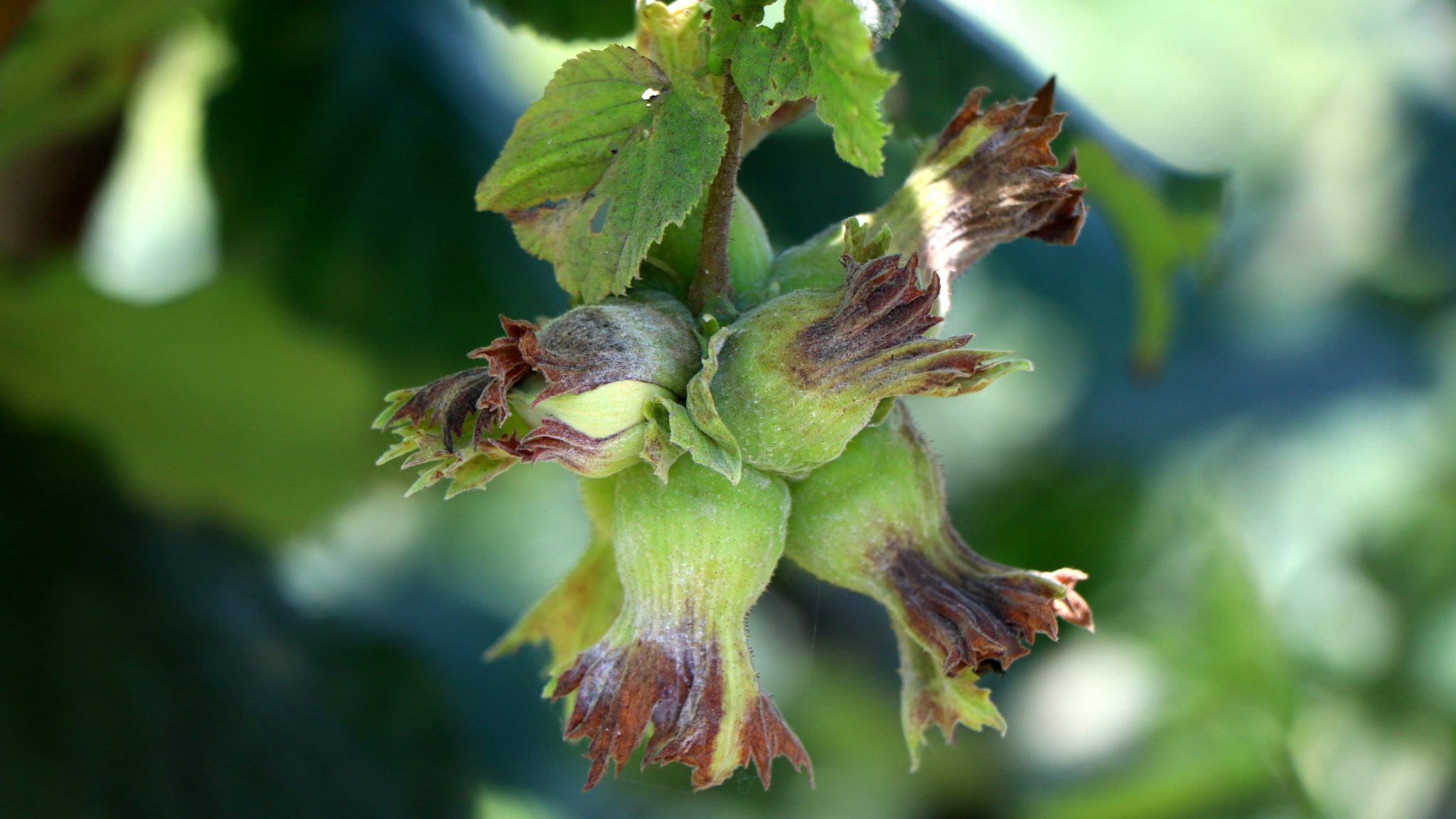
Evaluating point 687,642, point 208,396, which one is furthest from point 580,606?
point 208,396

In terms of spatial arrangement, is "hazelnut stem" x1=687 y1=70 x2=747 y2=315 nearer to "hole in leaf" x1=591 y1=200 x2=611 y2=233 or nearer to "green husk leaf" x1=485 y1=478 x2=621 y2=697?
"hole in leaf" x1=591 y1=200 x2=611 y2=233

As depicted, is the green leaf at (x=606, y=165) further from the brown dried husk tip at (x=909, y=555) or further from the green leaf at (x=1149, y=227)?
the green leaf at (x=1149, y=227)

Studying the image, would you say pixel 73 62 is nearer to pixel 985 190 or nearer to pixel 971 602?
pixel 985 190

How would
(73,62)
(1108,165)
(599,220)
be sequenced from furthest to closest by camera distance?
(73,62), (1108,165), (599,220)

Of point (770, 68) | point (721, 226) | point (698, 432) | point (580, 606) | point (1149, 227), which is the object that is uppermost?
point (770, 68)

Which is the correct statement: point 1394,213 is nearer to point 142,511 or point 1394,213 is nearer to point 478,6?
point 478,6

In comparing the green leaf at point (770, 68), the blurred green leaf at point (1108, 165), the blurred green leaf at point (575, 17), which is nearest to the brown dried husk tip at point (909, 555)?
the green leaf at point (770, 68)

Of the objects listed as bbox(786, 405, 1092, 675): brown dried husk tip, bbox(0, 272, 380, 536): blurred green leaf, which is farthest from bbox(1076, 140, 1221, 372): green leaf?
bbox(0, 272, 380, 536): blurred green leaf

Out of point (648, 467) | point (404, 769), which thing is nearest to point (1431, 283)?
point (404, 769)
